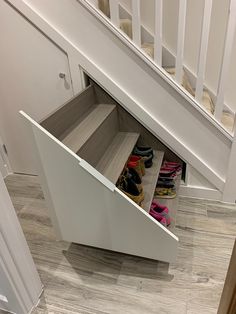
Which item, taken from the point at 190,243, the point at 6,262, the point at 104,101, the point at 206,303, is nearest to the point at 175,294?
the point at 206,303

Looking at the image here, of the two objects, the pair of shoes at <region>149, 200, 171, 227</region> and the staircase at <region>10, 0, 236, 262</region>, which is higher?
the staircase at <region>10, 0, 236, 262</region>

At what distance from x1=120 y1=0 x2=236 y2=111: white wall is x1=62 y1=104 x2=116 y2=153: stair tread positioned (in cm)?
96

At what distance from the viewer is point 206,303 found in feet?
3.87

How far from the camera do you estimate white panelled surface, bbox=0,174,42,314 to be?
0.98 metres

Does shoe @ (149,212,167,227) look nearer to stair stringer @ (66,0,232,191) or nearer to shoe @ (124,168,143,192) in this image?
shoe @ (124,168,143,192)

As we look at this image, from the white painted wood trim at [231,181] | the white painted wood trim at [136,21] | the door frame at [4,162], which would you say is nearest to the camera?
the white painted wood trim at [136,21]

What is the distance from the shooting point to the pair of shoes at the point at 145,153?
1740 mm

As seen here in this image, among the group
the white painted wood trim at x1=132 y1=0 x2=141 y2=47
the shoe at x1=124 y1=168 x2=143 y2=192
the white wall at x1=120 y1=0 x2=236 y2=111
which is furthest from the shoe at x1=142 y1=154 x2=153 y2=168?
the white wall at x1=120 y1=0 x2=236 y2=111

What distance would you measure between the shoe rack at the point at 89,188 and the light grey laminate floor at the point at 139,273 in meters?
0.18

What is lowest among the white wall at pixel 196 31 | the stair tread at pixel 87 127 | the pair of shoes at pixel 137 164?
the pair of shoes at pixel 137 164

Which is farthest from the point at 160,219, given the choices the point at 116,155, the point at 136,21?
the point at 136,21

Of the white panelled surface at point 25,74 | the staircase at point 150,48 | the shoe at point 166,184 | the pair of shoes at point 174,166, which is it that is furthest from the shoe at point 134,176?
the white panelled surface at point 25,74

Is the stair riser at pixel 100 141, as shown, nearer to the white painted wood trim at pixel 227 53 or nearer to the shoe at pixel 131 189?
the shoe at pixel 131 189

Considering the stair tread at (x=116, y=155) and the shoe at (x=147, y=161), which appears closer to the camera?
the stair tread at (x=116, y=155)
